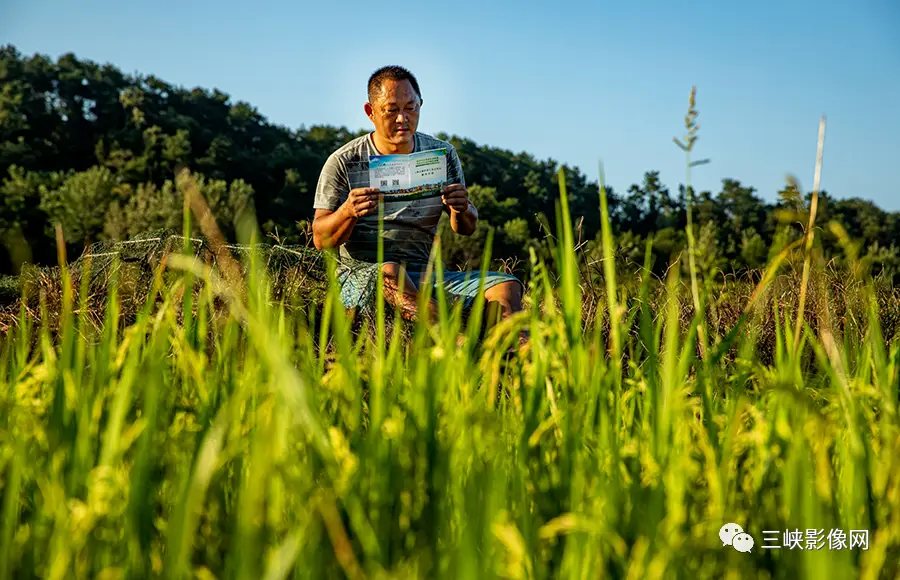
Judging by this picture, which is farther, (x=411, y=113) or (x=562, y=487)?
(x=411, y=113)

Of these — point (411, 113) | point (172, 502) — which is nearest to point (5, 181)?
point (411, 113)

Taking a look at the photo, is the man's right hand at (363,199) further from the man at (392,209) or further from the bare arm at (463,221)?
the bare arm at (463,221)

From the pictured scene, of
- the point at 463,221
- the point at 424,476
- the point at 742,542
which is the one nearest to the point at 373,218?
the point at 463,221

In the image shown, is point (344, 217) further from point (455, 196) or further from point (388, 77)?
point (388, 77)

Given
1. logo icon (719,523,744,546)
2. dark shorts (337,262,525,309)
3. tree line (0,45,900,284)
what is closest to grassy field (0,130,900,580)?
logo icon (719,523,744,546)

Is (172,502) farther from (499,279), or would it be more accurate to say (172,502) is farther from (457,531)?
(499,279)

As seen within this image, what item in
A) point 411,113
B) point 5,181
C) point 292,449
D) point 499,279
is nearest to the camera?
point 292,449

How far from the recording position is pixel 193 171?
21.0 meters

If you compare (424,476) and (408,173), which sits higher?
(408,173)

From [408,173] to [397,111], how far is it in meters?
0.52

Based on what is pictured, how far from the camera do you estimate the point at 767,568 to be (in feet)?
3.52

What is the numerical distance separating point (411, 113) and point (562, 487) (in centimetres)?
264

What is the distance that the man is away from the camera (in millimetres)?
3217

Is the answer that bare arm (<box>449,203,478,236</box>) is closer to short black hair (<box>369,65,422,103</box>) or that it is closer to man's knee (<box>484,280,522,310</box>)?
man's knee (<box>484,280,522,310</box>)
